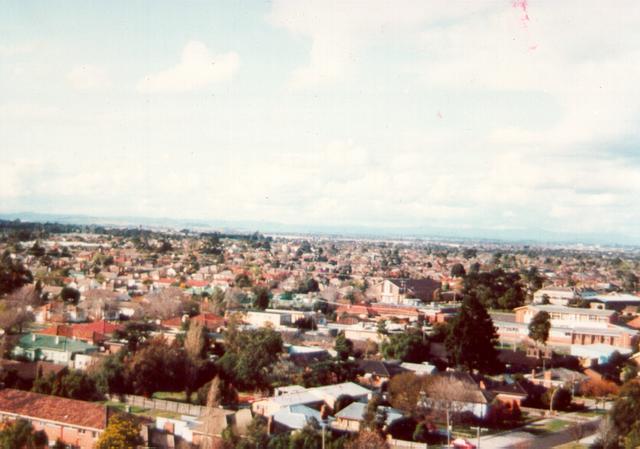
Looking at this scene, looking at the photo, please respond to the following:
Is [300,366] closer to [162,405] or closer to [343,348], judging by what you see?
[343,348]

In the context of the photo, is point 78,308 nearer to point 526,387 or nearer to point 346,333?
point 346,333

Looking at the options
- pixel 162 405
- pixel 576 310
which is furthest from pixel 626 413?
pixel 576 310

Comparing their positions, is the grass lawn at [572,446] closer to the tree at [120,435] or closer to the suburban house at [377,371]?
→ the suburban house at [377,371]

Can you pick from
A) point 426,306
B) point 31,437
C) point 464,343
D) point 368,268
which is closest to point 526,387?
point 464,343

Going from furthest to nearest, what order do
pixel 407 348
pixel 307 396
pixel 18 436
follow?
1. pixel 407 348
2. pixel 307 396
3. pixel 18 436

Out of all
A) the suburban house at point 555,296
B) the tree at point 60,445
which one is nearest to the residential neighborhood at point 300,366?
the tree at point 60,445

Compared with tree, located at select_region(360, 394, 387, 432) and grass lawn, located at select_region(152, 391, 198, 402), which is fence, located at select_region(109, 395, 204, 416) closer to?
grass lawn, located at select_region(152, 391, 198, 402)

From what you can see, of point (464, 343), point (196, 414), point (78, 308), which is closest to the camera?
point (196, 414)
